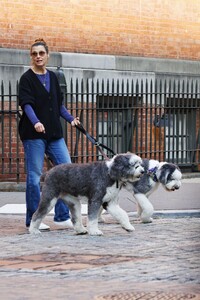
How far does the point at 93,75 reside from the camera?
63.7 feet

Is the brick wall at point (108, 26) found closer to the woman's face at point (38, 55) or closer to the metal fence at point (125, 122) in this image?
the metal fence at point (125, 122)

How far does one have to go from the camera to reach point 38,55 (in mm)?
11062

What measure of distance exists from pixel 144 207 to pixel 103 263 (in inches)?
132

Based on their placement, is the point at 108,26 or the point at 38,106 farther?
the point at 108,26

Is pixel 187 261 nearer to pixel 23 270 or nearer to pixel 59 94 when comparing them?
pixel 23 270

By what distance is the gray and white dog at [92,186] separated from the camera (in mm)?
10438

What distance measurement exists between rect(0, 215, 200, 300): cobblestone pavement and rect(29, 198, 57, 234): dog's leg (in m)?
0.11

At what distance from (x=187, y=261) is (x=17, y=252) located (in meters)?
1.65

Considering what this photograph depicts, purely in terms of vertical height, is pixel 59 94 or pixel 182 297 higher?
pixel 59 94

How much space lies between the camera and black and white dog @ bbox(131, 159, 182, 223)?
11.7 metres

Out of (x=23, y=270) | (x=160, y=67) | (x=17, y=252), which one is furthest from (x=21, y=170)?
(x=23, y=270)

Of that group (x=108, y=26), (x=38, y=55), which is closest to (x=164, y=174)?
(x=38, y=55)

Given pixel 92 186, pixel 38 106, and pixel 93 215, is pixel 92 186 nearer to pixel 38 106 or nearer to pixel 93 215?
pixel 93 215

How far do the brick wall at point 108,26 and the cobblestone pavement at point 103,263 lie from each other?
7.82 m
